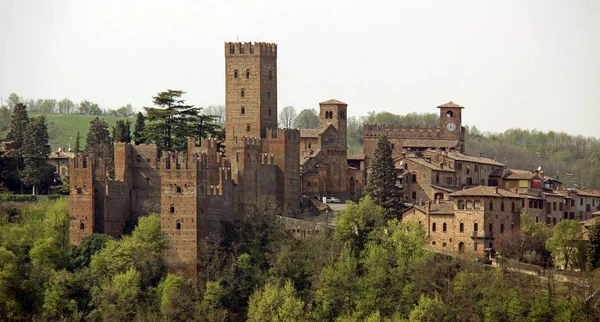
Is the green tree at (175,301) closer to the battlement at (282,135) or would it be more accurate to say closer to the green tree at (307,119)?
the battlement at (282,135)

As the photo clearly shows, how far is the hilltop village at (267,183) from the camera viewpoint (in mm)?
68500

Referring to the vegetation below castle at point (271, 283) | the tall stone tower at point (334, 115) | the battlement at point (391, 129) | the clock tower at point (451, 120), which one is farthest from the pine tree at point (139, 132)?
the clock tower at point (451, 120)

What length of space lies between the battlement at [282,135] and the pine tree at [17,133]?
15267 mm

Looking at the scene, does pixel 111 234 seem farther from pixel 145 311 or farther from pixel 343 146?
pixel 343 146

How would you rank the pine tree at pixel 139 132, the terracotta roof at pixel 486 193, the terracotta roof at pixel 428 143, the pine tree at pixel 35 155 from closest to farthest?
1. the terracotta roof at pixel 486 193
2. the pine tree at pixel 139 132
3. the pine tree at pixel 35 155
4. the terracotta roof at pixel 428 143

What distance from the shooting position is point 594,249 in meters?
70.3

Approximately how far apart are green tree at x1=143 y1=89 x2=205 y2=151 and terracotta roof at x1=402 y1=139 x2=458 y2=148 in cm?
1564

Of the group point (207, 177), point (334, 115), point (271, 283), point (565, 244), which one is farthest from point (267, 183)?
point (334, 115)

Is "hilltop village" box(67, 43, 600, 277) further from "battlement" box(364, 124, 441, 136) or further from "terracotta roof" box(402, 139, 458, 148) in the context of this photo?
"battlement" box(364, 124, 441, 136)

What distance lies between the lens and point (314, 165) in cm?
8438

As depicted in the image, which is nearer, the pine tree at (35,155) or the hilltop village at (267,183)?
the hilltop village at (267,183)

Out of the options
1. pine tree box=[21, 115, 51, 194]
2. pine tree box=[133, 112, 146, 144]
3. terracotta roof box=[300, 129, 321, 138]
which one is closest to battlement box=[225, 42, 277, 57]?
pine tree box=[133, 112, 146, 144]

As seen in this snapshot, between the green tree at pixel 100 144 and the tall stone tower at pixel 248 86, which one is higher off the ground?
the tall stone tower at pixel 248 86

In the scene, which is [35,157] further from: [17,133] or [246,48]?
[246,48]
